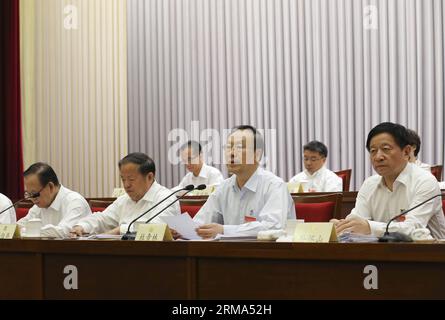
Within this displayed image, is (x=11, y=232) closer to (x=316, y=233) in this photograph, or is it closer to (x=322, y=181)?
(x=316, y=233)

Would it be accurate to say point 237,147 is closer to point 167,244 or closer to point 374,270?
point 167,244

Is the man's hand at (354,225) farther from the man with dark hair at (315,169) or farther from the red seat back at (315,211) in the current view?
the man with dark hair at (315,169)

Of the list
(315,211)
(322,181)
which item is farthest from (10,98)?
(315,211)

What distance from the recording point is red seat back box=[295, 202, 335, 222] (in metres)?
3.30

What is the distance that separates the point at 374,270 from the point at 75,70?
5.85m

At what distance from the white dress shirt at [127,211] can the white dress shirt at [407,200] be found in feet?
3.42

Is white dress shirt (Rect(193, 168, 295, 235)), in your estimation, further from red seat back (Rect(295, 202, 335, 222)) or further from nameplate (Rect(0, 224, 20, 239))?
nameplate (Rect(0, 224, 20, 239))

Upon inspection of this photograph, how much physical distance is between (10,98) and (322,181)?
10.3 feet

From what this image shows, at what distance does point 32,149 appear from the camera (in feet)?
24.5

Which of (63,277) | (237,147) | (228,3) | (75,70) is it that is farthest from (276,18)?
(63,277)

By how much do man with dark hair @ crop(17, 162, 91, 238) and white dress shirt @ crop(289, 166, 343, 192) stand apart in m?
2.43

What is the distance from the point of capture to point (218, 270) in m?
2.24

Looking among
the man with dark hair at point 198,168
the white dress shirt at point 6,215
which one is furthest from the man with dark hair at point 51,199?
the man with dark hair at point 198,168
